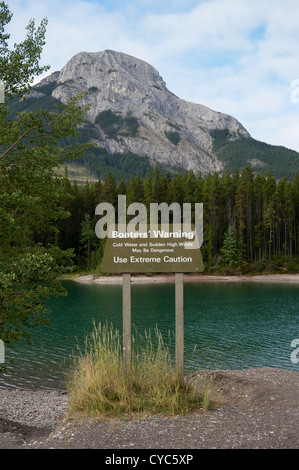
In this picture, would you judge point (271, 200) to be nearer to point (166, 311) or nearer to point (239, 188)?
point (239, 188)

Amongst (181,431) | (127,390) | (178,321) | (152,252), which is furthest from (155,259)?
(181,431)

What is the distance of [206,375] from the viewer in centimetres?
1355

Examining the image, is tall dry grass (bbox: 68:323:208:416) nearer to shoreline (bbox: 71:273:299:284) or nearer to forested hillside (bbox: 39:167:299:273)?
shoreline (bbox: 71:273:299:284)

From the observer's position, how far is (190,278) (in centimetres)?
6975

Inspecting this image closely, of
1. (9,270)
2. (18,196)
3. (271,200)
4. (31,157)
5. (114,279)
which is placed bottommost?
(114,279)

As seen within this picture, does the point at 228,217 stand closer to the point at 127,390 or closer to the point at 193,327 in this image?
the point at 193,327

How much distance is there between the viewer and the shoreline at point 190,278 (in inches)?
2586

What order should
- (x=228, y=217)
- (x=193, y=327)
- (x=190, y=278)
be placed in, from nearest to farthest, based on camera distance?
(x=193, y=327)
(x=190, y=278)
(x=228, y=217)

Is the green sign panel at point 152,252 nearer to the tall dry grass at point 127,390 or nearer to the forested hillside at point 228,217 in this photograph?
the tall dry grass at point 127,390

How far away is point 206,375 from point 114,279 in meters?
53.7

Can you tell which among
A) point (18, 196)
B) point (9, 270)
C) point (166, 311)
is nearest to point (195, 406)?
point (9, 270)

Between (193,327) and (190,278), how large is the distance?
133 feet

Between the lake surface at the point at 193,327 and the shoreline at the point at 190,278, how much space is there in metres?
10.8

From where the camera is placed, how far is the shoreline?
216 ft
